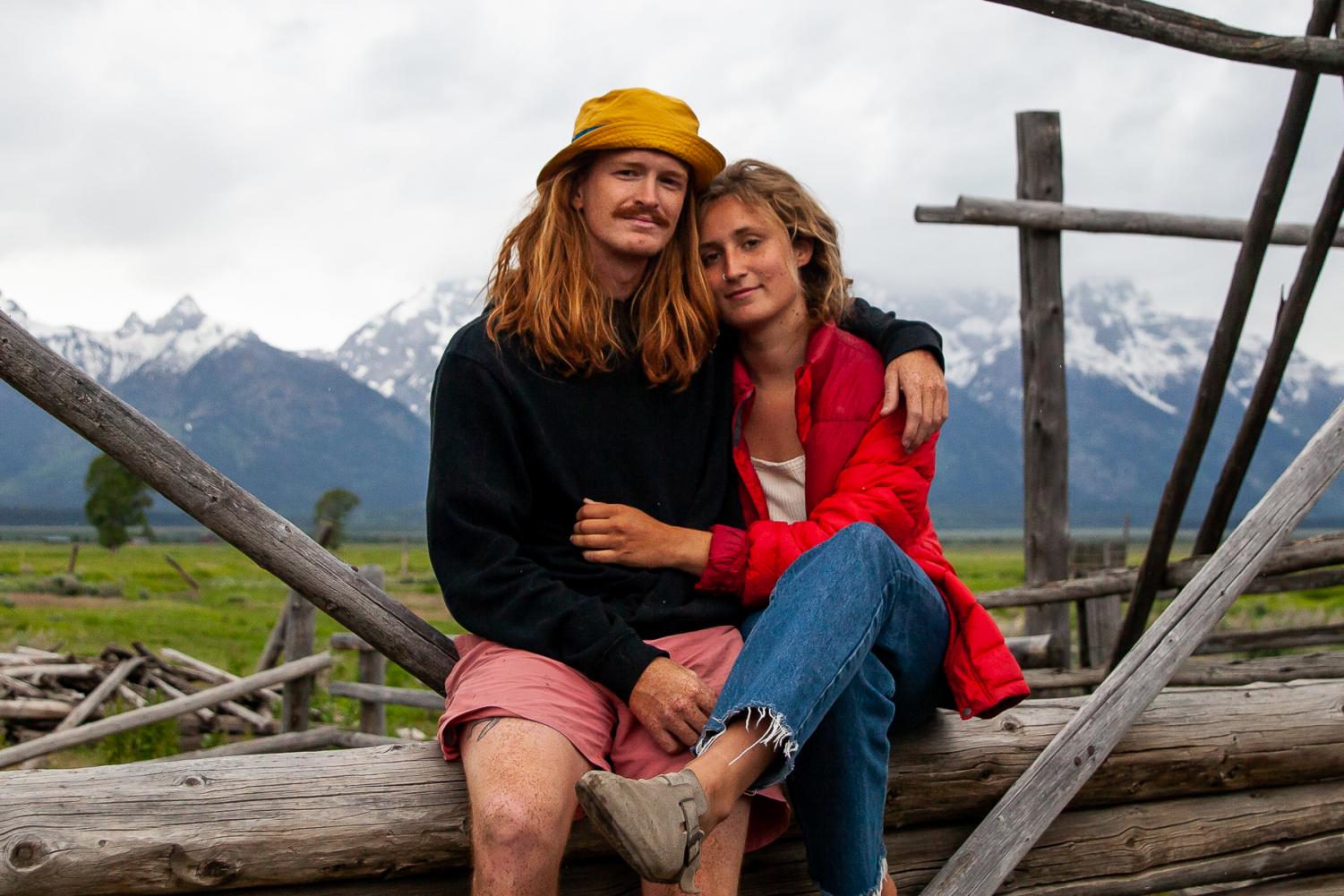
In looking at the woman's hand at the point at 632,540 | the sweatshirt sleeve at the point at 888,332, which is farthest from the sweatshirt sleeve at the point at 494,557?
the sweatshirt sleeve at the point at 888,332

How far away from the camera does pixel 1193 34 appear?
122 inches

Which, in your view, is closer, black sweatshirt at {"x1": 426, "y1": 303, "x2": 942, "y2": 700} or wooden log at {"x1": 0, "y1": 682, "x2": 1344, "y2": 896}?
wooden log at {"x1": 0, "y1": 682, "x2": 1344, "y2": 896}

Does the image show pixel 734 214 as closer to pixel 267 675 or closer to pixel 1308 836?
pixel 1308 836

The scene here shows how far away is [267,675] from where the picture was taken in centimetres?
747

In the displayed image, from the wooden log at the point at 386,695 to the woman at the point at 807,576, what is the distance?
5027mm

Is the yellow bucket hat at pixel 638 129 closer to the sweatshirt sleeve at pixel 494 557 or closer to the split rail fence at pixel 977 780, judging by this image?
the sweatshirt sleeve at pixel 494 557

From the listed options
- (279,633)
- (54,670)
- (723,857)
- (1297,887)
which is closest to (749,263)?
(723,857)

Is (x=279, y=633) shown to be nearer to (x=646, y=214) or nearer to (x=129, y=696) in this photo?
(x=129, y=696)

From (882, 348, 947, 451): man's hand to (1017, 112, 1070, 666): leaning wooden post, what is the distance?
3.44 m

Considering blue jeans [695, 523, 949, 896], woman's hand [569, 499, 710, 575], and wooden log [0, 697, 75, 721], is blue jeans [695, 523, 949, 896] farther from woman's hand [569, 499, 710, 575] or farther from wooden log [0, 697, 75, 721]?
wooden log [0, 697, 75, 721]

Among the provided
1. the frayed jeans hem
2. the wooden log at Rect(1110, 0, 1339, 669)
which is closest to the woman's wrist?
the frayed jeans hem

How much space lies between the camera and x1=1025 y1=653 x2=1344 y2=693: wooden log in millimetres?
5762

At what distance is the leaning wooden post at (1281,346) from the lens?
167 inches

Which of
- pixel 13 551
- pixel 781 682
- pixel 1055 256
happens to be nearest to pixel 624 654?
pixel 781 682
